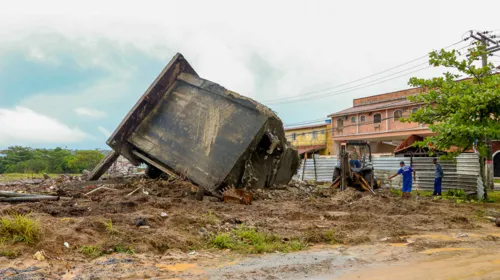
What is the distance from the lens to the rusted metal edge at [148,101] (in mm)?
9297

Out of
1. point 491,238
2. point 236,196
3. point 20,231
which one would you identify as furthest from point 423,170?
point 20,231

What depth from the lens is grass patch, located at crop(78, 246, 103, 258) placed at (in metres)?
4.09

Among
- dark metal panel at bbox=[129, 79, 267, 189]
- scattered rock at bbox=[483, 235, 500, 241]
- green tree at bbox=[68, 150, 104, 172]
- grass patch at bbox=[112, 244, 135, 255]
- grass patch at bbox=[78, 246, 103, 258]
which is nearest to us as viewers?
grass patch at bbox=[78, 246, 103, 258]

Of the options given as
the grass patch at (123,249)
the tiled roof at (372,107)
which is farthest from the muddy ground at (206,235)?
the tiled roof at (372,107)

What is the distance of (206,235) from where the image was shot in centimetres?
518

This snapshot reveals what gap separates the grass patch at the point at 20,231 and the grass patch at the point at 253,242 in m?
2.00

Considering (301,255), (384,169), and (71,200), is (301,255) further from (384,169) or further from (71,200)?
(384,169)

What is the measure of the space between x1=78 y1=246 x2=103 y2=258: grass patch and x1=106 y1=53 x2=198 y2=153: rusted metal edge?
5348mm

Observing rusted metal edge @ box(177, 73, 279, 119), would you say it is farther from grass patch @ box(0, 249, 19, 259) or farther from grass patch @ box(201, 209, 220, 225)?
grass patch @ box(0, 249, 19, 259)

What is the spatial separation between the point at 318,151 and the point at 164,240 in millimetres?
32645

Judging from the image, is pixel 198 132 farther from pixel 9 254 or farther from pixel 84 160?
pixel 84 160

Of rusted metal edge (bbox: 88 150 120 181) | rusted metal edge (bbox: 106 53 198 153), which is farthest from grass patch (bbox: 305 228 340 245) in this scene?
rusted metal edge (bbox: 88 150 120 181)

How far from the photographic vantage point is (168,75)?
9.52m

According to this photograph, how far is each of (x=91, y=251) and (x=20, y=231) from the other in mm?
841
